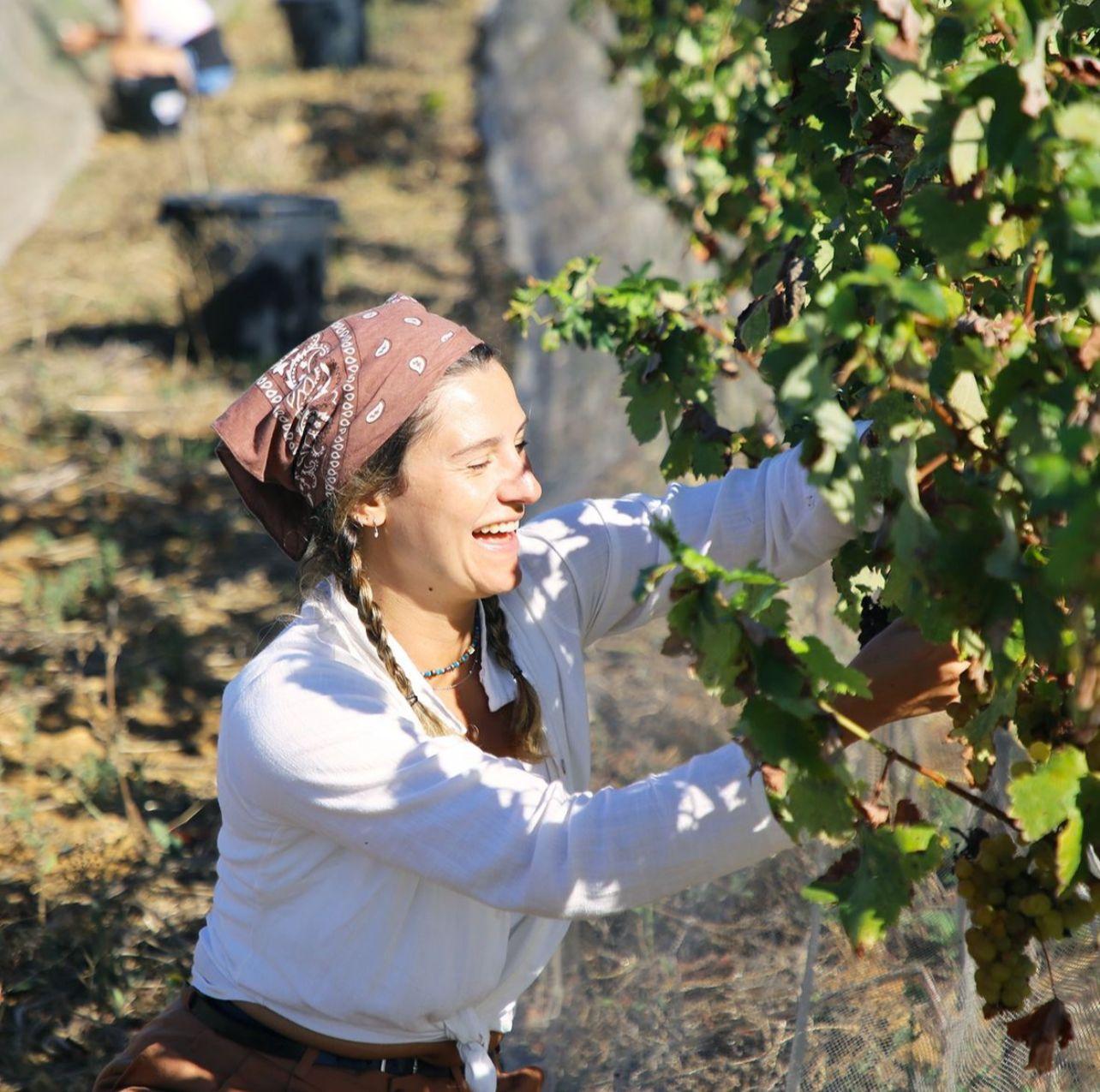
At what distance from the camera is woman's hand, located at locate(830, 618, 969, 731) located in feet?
4.84

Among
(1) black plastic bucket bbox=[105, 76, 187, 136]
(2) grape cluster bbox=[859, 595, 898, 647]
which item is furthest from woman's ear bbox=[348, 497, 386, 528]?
(1) black plastic bucket bbox=[105, 76, 187, 136]

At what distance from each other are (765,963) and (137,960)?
1292 millimetres

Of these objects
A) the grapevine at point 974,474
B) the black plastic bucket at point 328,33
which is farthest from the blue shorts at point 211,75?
the grapevine at point 974,474

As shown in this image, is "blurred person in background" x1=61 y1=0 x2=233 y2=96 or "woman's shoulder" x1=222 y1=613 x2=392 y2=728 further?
"blurred person in background" x1=61 y1=0 x2=233 y2=96

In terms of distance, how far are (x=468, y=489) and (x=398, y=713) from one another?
0.29m

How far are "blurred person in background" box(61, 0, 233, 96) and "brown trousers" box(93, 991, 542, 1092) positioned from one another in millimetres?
7407

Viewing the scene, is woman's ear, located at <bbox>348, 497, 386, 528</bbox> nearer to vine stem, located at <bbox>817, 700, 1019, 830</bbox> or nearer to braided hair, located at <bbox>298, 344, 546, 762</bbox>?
braided hair, located at <bbox>298, 344, 546, 762</bbox>

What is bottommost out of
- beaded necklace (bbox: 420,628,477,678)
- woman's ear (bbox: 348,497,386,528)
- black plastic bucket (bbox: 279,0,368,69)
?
black plastic bucket (bbox: 279,0,368,69)

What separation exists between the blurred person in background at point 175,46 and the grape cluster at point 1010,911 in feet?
26.3

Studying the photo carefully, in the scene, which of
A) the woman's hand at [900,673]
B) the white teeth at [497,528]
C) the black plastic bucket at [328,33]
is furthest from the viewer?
the black plastic bucket at [328,33]

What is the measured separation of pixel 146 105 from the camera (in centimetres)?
1004

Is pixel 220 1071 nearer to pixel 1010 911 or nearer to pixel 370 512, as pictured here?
pixel 370 512

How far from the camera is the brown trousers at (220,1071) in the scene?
1879 millimetres

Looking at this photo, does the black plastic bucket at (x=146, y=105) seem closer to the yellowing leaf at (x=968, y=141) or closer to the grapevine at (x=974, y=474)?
the grapevine at (x=974, y=474)
